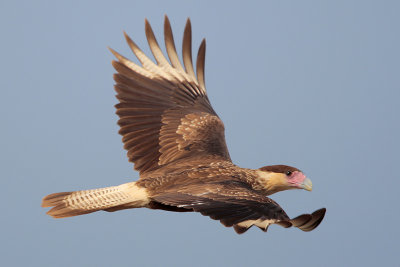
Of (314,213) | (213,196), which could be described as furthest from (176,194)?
(314,213)

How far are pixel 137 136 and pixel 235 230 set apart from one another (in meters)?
2.54

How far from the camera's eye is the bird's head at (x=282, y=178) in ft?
25.1

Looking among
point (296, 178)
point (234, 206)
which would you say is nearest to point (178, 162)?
point (296, 178)

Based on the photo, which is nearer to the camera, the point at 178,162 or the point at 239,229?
the point at 239,229

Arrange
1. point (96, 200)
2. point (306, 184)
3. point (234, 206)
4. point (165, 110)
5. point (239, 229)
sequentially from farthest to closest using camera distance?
point (165, 110) < point (306, 184) < point (96, 200) < point (234, 206) < point (239, 229)

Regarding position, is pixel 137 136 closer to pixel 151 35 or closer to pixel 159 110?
pixel 159 110

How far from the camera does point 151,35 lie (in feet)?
29.5

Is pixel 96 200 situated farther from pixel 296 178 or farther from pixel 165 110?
pixel 296 178

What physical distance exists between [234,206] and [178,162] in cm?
161

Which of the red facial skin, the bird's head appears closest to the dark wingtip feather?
the bird's head

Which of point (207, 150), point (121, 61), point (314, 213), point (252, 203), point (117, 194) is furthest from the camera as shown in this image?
point (121, 61)

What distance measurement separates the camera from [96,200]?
23.8ft

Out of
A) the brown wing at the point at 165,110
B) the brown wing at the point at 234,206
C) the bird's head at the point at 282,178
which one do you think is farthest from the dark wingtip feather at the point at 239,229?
the brown wing at the point at 165,110

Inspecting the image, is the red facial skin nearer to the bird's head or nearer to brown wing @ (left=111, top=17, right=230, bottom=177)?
the bird's head
